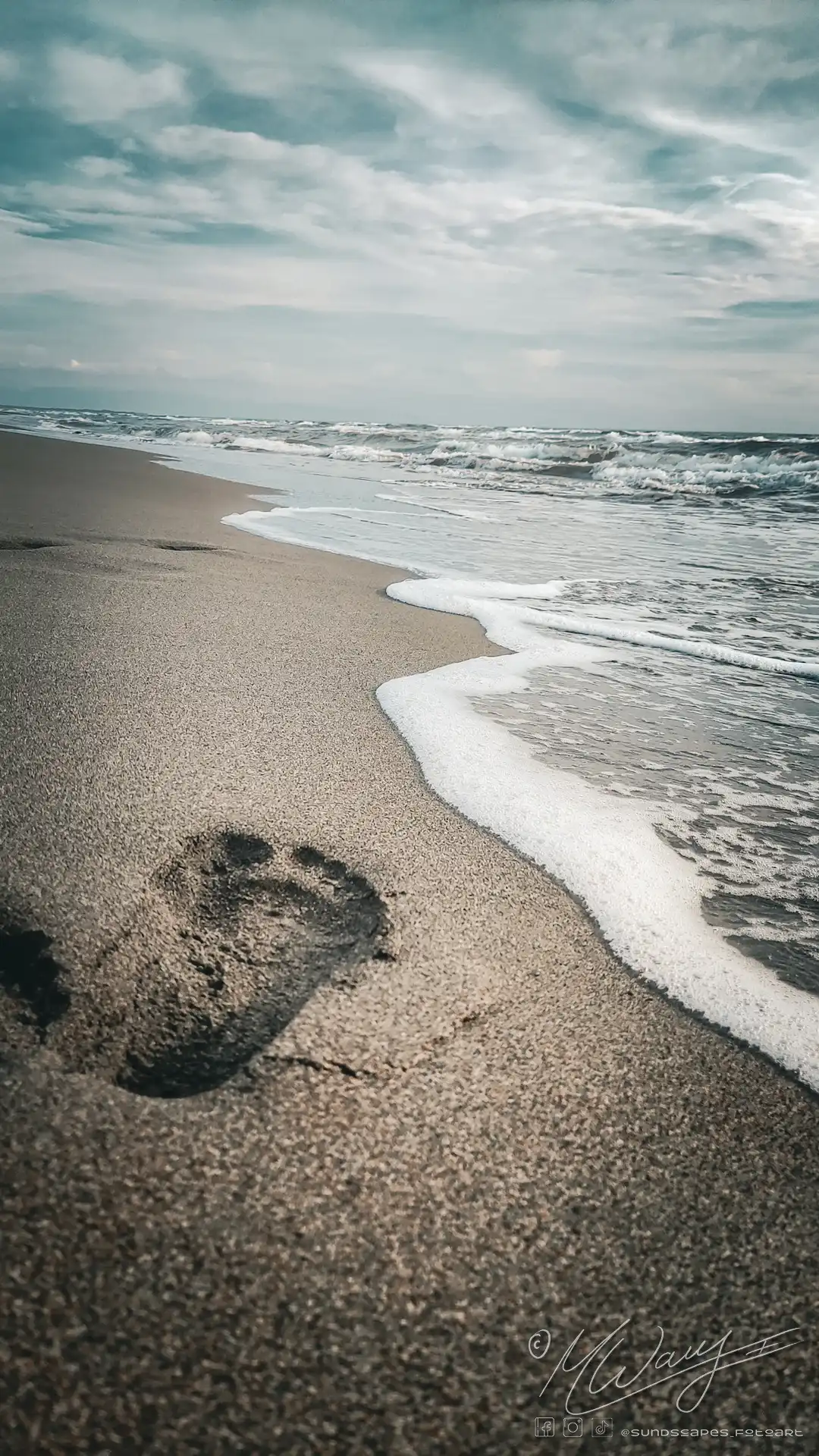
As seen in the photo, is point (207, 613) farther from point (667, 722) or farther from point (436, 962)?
point (436, 962)

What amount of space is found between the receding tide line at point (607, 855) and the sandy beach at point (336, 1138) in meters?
0.07

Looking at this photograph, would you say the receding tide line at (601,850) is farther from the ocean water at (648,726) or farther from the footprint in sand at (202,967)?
the footprint in sand at (202,967)

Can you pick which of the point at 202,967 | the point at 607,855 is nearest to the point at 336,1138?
the point at 202,967

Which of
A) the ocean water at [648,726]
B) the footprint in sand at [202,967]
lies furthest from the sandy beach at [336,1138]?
the ocean water at [648,726]

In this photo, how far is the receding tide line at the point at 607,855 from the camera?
139 cm

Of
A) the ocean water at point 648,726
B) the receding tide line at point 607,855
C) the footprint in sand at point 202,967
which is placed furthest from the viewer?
the ocean water at point 648,726

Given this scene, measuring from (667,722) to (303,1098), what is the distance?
2.14m

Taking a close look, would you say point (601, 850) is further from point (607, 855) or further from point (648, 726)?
point (648, 726)

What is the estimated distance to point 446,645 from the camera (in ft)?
11.5

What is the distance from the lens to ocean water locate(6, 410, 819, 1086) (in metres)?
1.60

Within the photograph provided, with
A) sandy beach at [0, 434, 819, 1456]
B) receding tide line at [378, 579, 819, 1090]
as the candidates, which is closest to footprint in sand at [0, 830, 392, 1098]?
sandy beach at [0, 434, 819, 1456]

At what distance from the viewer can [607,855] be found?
6.01 ft
